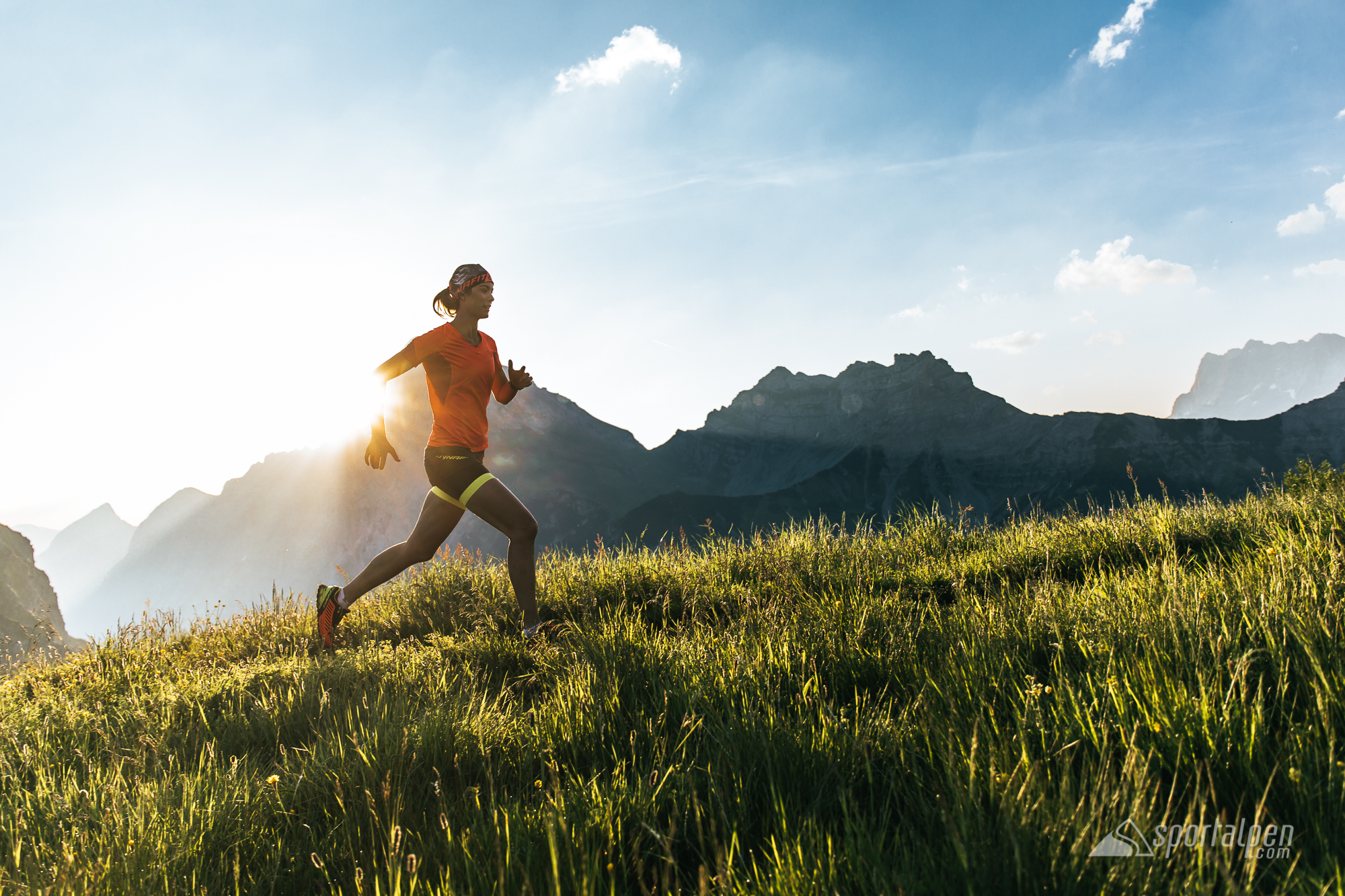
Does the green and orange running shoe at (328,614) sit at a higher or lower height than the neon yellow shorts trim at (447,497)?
lower

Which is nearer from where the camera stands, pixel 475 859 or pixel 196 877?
pixel 475 859

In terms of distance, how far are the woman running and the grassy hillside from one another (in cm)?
115

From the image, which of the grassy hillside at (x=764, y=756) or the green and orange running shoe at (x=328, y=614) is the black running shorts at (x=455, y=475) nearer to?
the green and orange running shoe at (x=328, y=614)

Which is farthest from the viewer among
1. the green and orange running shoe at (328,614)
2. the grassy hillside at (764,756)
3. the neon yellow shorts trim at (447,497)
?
the neon yellow shorts trim at (447,497)

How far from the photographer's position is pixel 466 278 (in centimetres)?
538

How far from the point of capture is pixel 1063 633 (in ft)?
8.23

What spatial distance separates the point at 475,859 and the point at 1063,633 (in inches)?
92.9

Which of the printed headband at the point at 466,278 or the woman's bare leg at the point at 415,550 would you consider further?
the printed headband at the point at 466,278

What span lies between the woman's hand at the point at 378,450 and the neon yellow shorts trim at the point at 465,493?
455 millimetres

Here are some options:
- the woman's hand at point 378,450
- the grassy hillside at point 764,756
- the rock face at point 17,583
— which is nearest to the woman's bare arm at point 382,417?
the woman's hand at point 378,450

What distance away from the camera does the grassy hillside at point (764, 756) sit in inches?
50.4

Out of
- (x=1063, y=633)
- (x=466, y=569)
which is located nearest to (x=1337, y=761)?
(x=1063, y=633)

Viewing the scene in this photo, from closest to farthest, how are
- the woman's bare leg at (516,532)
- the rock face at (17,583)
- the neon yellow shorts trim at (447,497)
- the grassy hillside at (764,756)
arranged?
1. the grassy hillside at (764,756)
2. the woman's bare leg at (516,532)
3. the neon yellow shorts trim at (447,497)
4. the rock face at (17,583)

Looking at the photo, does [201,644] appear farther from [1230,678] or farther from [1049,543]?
[1049,543]
